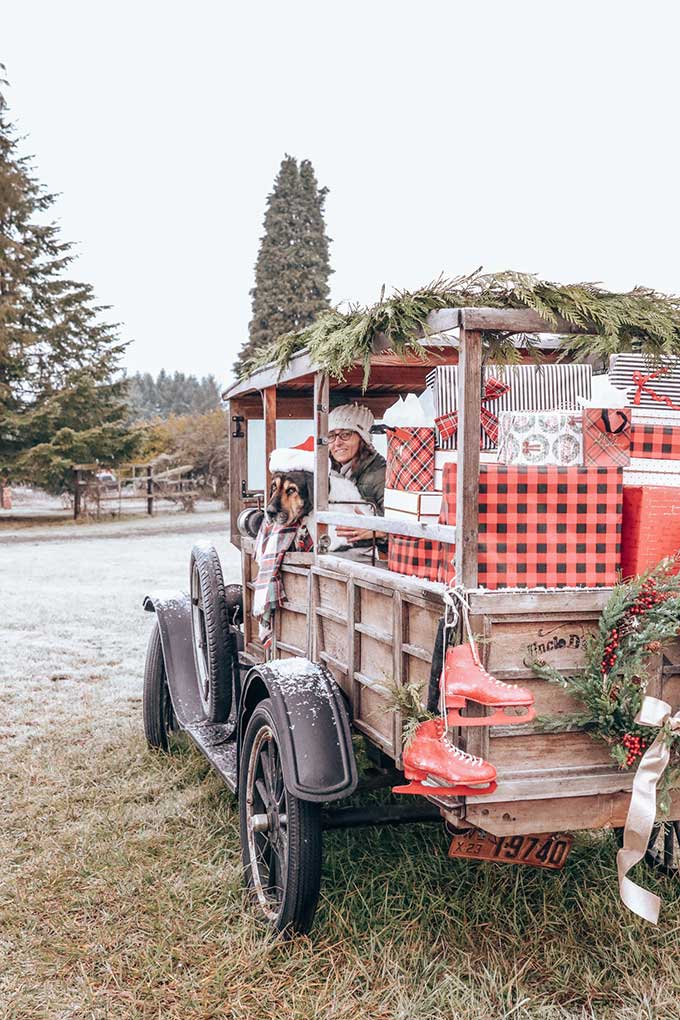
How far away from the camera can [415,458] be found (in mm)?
2943

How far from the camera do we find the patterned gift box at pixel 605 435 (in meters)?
2.58

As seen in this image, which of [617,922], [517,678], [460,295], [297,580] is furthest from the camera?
[297,580]

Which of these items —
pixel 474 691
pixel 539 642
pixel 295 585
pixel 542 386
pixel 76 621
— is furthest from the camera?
pixel 76 621

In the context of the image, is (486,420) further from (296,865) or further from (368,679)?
(296,865)

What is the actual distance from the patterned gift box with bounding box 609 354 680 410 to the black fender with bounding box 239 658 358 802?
1332 millimetres

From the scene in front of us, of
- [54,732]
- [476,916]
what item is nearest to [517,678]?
[476,916]

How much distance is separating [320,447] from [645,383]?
113 cm

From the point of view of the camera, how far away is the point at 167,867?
148 inches

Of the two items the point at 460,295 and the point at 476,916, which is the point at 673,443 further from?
the point at 476,916

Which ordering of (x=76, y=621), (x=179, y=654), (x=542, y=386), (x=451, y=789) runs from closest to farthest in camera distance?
(x=451, y=789) → (x=542, y=386) → (x=179, y=654) → (x=76, y=621)

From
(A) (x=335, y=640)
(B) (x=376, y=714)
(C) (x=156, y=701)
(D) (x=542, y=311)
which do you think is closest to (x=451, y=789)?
(B) (x=376, y=714)

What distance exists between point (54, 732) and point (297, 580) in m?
2.72

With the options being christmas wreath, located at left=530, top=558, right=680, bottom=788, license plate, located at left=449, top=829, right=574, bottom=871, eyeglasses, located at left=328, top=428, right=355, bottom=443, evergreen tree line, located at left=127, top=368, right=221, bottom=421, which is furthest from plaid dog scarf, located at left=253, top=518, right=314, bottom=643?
evergreen tree line, located at left=127, top=368, right=221, bottom=421

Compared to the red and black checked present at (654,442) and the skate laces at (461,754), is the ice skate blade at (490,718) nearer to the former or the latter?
the skate laces at (461,754)
